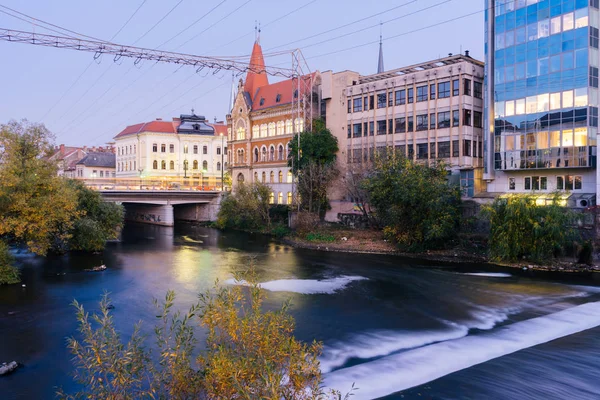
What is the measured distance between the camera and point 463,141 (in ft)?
138

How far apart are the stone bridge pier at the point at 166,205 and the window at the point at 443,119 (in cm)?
3335

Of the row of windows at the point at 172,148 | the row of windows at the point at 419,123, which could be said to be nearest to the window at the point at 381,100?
the row of windows at the point at 419,123

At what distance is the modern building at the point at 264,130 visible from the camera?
59500 millimetres

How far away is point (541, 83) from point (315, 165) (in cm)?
2110

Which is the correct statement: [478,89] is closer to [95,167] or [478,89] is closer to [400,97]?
[400,97]

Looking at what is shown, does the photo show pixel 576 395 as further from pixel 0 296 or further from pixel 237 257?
pixel 237 257

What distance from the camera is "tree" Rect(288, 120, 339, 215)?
48.0 metres

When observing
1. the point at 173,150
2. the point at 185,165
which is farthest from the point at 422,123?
the point at 173,150

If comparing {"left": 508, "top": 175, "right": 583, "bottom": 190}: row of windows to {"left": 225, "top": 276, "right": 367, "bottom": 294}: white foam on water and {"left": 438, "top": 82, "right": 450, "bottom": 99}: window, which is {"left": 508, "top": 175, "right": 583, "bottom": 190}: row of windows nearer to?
{"left": 438, "top": 82, "right": 450, "bottom": 99}: window

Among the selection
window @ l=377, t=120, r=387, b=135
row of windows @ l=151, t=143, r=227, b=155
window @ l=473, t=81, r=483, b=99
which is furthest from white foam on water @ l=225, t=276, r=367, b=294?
row of windows @ l=151, t=143, r=227, b=155

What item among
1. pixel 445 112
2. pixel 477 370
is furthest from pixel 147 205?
pixel 477 370

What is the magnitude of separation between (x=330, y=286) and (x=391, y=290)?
3.27m

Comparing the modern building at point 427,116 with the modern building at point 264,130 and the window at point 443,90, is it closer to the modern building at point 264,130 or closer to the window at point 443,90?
the window at point 443,90

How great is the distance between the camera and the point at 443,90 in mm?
43500
